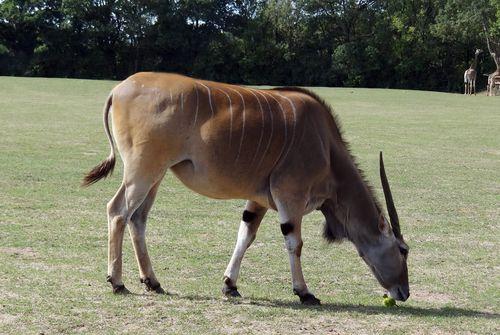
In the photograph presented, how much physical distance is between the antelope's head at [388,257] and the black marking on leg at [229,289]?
1.24m

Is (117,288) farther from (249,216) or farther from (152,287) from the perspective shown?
(249,216)

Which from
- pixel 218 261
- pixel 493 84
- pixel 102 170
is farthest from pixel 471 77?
pixel 102 170

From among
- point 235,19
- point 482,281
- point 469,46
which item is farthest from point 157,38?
point 482,281

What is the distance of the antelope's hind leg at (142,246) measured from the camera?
7.21 metres

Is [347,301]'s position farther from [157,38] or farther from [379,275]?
[157,38]

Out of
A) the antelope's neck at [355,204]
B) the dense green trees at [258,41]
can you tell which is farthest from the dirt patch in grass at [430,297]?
the dense green trees at [258,41]

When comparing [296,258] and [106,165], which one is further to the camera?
[106,165]

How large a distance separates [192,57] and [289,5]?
27.2 feet

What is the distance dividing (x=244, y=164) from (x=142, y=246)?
117cm

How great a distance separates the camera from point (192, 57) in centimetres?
5869

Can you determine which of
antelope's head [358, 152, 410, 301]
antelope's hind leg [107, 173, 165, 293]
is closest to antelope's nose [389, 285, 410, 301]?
antelope's head [358, 152, 410, 301]

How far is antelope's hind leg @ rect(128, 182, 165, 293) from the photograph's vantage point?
7215mm

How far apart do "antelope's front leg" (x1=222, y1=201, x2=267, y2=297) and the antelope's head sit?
3.44 ft

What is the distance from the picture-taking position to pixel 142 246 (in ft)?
23.9
